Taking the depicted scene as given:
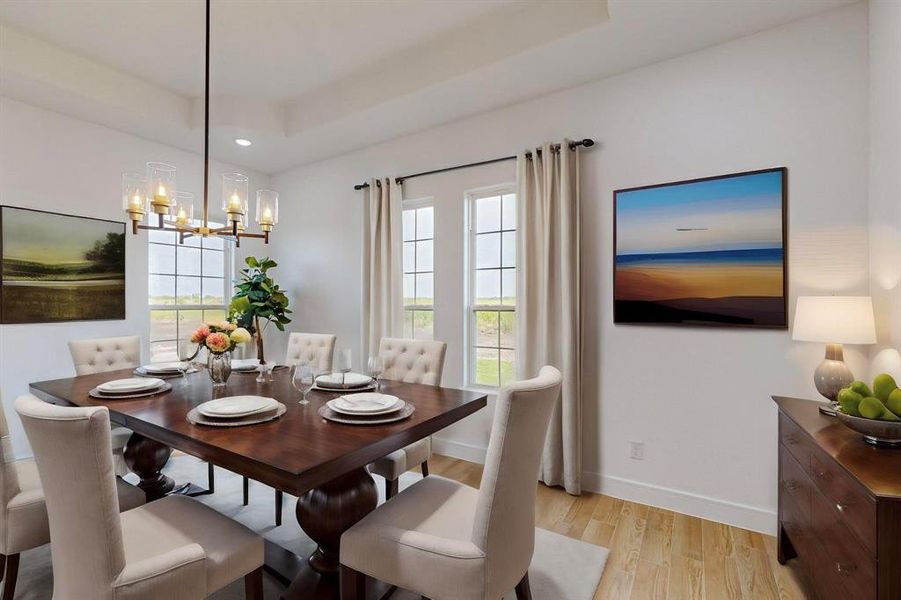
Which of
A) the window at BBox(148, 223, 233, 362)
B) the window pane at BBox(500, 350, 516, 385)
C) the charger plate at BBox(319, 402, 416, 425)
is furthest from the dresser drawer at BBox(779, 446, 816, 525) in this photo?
the window at BBox(148, 223, 233, 362)

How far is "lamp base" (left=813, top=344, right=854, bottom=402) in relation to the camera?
78.0 inches

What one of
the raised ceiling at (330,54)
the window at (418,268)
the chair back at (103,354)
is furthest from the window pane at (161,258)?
the window at (418,268)

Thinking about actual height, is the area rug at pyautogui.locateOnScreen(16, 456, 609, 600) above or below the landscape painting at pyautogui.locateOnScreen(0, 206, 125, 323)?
below

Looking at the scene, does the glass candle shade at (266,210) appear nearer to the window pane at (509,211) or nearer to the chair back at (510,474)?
the window pane at (509,211)

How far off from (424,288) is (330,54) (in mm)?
1975

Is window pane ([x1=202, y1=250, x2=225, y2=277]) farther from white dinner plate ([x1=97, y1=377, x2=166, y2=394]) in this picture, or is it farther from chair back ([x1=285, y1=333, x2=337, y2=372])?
white dinner plate ([x1=97, y1=377, x2=166, y2=394])

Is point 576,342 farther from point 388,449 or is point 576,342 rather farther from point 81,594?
point 81,594

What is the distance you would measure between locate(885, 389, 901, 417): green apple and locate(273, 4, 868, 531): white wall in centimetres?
94

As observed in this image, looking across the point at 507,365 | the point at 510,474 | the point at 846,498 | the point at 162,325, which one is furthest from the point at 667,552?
the point at 162,325

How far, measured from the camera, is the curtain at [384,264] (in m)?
3.85

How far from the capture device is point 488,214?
11.6 ft

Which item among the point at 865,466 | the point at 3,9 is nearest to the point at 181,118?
the point at 3,9

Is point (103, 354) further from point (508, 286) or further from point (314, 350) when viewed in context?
point (508, 286)

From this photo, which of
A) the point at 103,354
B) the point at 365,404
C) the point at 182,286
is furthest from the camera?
the point at 182,286
